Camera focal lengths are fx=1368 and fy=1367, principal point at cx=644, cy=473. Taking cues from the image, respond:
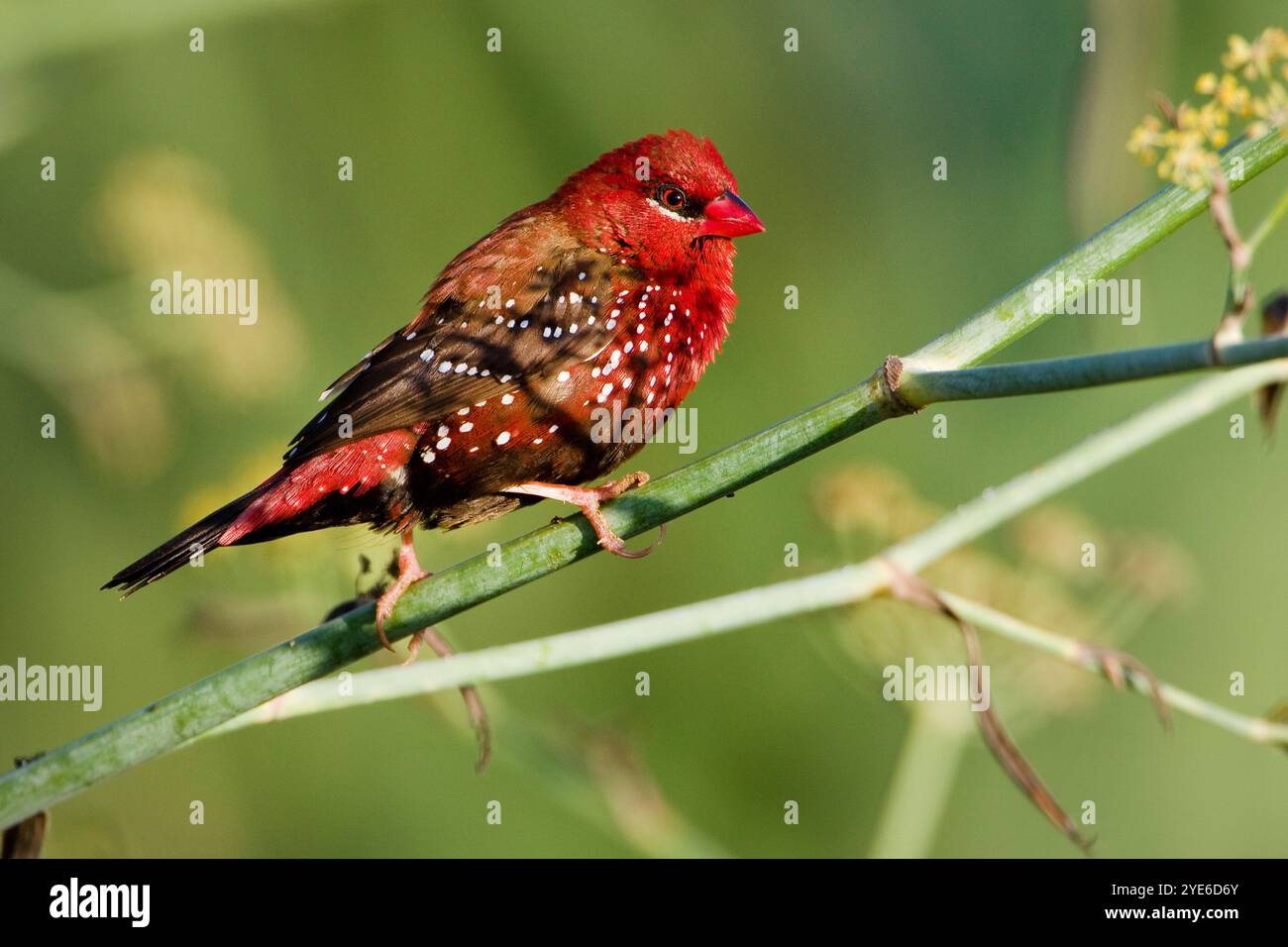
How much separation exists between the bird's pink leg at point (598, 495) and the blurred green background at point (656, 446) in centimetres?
46

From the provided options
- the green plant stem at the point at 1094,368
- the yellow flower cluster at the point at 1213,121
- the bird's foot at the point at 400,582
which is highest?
the yellow flower cluster at the point at 1213,121

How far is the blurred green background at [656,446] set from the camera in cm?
317

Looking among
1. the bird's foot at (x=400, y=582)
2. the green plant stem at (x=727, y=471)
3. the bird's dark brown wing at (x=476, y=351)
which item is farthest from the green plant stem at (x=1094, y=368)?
the bird's dark brown wing at (x=476, y=351)

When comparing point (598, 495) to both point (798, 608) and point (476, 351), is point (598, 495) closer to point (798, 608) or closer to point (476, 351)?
point (476, 351)

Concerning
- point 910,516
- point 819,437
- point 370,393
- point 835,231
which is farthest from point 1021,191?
point 819,437

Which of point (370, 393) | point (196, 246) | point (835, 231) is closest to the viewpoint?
point (370, 393)

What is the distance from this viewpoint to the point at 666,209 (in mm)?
3172

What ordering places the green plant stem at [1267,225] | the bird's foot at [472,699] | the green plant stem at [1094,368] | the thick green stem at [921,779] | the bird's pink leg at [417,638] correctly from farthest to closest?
the thick green stem at [921,779], the bird's foot at [472,699], the bird's pink leg at [417,638], the green plant stem at [1267,225], the green plant stem at [1094,368]

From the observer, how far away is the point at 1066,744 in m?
3.97

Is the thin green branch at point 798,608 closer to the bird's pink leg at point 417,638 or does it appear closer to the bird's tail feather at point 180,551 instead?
the bird's pink leg at point 417,638

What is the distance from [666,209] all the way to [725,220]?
0.15 metres

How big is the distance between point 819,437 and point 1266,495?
2.70m

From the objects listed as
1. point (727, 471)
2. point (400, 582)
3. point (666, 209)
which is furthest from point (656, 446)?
point (727, 471)
